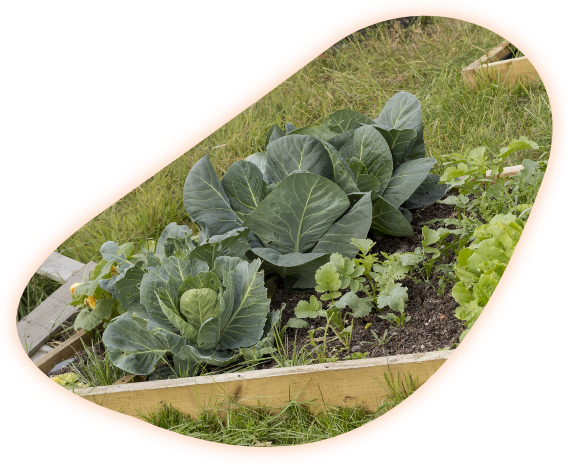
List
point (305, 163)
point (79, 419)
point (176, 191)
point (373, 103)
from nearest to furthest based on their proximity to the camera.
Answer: point (79, 419)
point (305, 163)
point (176, 191)
point (373, 103)

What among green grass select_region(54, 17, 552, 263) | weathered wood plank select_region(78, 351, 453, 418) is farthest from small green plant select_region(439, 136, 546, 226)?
weathered wood plank select_region(78, 351, 453, 418)

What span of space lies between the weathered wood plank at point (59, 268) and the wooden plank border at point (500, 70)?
2135 mm

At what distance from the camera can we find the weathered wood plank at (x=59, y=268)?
9.27 ft

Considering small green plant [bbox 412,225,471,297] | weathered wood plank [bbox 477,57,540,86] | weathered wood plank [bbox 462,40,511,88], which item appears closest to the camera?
small green plant [bbox 412,225,471,297]

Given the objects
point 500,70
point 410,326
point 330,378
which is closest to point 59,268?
point 330,378

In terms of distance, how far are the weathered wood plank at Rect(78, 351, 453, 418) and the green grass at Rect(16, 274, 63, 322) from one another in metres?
0.96

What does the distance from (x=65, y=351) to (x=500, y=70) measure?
2431 millimetres

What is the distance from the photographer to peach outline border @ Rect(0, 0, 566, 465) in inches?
62.0

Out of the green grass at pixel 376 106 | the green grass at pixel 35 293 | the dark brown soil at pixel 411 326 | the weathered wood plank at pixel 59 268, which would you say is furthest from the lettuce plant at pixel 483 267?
the green grass at pixel 35 293

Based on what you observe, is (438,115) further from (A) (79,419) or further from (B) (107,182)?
(A) (79,419)

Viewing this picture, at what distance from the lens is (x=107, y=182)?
2143 mm

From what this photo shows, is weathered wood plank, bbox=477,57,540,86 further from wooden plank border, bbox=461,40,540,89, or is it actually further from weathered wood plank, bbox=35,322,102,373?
weathered wood plank, bbox=35,322,102,373

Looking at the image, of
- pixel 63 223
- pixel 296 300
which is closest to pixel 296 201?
pixel 296 300

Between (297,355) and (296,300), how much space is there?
0.30 m
